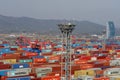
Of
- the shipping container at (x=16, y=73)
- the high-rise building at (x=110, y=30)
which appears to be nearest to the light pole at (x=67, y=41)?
the shipping container at (x=16, y=73)

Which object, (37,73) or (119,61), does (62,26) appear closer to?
(37,73)

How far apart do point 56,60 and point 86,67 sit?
11.0m

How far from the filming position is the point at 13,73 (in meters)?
32.9

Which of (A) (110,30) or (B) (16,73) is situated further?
(A) (110,30)

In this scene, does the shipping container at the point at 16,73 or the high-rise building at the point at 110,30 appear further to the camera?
the high-rise building at the point at 110,30

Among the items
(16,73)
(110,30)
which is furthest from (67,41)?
(110,30)

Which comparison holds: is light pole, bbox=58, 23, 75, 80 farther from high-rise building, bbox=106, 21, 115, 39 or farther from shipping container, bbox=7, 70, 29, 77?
high-rise building, bbox=106, 21, 115, 39

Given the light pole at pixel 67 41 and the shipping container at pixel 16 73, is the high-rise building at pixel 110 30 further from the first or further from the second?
the light pole at pixel 67 41

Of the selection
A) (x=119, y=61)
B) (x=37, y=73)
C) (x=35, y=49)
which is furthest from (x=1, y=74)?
(x=35, y=49)

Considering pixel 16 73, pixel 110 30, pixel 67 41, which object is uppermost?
pixel 110 30

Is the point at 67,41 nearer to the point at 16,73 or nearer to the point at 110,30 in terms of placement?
the point at 16,73

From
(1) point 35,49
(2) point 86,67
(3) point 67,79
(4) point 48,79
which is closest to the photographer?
(3) point 67,79

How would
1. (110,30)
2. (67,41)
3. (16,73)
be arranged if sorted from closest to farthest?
(67,41) → (16,73) → (110,30)

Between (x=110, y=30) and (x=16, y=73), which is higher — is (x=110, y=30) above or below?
above
